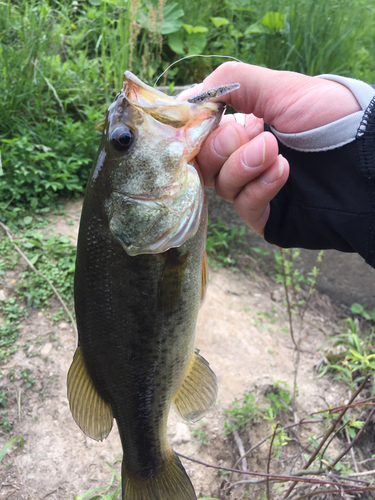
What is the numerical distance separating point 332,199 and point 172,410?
2.13m

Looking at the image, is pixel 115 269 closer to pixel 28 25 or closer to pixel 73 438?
pixel 73 438

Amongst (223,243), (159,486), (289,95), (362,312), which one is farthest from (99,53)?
(159,486)

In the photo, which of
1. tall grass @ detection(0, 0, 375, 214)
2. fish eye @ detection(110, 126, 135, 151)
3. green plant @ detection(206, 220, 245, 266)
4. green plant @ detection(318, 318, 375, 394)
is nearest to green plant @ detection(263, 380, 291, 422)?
green plant @ detection(318, 318, 375, 394)

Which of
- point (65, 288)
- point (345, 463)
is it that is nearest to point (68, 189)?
point (65, 288)

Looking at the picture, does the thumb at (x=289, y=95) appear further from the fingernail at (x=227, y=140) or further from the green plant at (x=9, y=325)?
the green plant at (x=9, y=325)

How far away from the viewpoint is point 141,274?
1363 millimetres

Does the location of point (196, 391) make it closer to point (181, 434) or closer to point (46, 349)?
point (181, 434)

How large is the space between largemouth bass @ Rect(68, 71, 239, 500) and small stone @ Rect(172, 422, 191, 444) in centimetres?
102

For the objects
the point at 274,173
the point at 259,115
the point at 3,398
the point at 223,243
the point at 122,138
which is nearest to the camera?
the point at 122,138

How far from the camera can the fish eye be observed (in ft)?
4.18

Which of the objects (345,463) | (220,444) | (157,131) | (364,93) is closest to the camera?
(157,131)

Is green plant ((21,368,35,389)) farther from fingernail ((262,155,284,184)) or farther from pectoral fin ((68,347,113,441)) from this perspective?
fingernail ((262,155,284,184))

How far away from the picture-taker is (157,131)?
4.18 ft

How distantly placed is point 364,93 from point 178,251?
1080 mm
